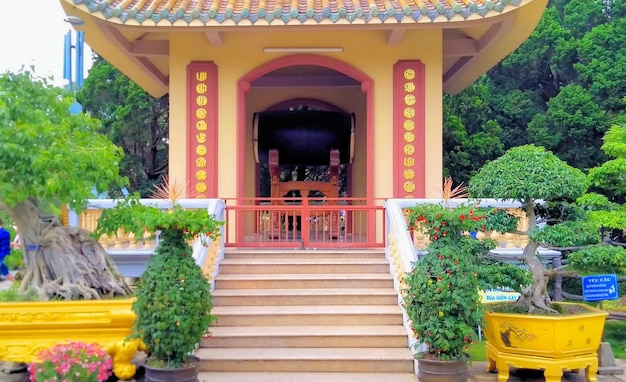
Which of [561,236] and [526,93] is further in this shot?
[526,93]

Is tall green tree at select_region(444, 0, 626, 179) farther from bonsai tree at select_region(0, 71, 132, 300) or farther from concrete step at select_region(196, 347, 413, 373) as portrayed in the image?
bonsai tree at select_region(0, 71, 132, 300)

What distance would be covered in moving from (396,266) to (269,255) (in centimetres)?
151

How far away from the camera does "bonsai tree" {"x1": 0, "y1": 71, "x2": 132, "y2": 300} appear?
4.45 metres

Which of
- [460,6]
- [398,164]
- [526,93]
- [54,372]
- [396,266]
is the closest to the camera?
[54,372]

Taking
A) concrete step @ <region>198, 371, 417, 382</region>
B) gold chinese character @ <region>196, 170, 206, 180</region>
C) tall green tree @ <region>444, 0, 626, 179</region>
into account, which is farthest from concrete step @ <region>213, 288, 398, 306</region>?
tall green tree @ <region>444, 0, 626, 179</region>

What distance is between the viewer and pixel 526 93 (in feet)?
61.7

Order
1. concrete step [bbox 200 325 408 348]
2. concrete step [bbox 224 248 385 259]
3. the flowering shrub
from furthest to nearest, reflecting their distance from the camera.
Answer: concrete step [bbox 224 248 385 259]
concrete step [bbox 200 325 408 348]
the flowering shrub

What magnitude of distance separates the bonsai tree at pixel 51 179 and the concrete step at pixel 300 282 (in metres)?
1.28

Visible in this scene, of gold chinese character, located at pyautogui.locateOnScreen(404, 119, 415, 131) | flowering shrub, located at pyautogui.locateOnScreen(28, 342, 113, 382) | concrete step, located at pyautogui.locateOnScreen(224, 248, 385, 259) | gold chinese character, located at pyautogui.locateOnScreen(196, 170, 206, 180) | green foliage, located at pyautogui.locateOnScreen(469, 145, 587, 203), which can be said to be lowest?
flowering shrub, located at pyautogui.locateOnScreen(28, 342, 113, 382)

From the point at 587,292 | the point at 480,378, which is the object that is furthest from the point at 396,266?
the point at 587,292

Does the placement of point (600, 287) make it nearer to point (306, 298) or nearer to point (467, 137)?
point (306, 298)

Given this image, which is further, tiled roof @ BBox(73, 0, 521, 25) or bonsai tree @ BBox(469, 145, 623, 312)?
tiled roof @ BBox(73, 0, 521, 25)

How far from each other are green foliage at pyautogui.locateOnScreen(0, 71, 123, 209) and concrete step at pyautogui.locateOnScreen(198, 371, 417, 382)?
181 centimetres

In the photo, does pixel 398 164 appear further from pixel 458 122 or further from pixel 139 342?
pixel 458 122
